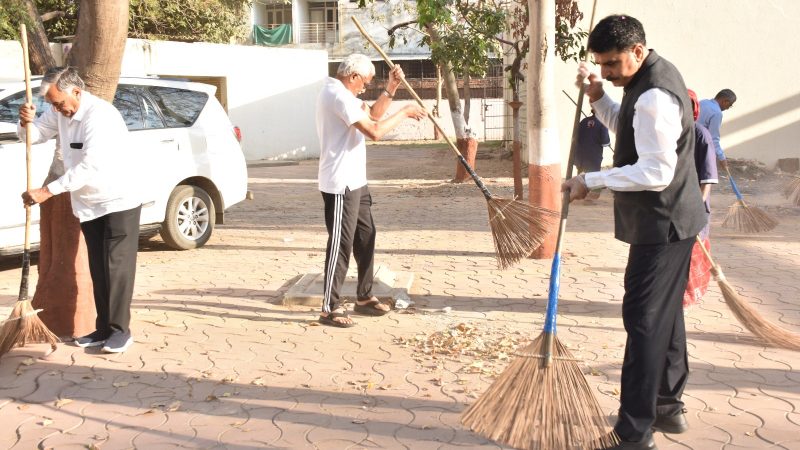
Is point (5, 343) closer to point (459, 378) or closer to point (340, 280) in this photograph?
point (340, 280)

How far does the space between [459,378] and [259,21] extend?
41.3 metres

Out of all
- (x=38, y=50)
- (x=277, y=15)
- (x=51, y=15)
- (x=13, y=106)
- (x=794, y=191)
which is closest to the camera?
(x=13, y=106)

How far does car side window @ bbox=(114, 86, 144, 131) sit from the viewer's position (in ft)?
28.2

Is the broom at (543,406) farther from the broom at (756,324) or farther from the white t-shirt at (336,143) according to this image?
the white t-shirt at (336,143)

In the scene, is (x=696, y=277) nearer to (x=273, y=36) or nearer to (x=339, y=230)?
(x=339, y=230)

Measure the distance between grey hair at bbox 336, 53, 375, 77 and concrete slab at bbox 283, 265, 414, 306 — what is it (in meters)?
1.83

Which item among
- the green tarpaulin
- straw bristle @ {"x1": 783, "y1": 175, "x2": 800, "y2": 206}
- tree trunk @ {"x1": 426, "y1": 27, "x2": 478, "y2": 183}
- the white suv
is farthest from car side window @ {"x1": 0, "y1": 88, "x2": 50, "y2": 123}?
the green tarpaulin

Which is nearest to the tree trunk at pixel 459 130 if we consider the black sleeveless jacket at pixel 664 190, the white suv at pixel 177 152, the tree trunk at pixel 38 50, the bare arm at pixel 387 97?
the white suv at pixel 177 152

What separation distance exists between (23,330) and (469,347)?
113 inches

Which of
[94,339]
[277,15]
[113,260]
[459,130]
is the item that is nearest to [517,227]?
[113,260]

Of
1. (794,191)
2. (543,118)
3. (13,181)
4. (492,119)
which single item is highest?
(492,119)

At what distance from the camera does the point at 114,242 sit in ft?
17.6

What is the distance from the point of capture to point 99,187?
5.23 m

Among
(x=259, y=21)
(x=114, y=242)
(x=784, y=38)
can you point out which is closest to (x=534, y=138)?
(x=114, y=242)
